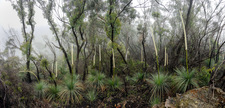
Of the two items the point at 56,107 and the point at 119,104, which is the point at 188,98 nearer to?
the point at 119,104

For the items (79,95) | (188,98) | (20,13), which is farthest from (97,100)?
(20,13)

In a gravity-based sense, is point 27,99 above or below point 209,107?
below

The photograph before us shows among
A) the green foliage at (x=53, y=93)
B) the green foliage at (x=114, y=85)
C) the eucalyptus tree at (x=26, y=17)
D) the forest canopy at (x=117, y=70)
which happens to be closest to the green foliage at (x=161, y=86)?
the forest canopy at (x=117, y=70)

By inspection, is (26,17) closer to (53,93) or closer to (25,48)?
(25,48)

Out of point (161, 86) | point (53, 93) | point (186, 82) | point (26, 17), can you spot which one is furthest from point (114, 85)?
point (26, 17)

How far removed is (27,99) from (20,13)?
6.51 metres

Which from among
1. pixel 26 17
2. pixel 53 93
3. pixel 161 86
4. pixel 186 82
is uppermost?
pixel 26 17

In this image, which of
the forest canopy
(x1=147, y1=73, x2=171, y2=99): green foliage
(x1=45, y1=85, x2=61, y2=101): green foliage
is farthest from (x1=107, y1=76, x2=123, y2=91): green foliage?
(x1=45, y1=85, x2=61, y2=101): green foliage

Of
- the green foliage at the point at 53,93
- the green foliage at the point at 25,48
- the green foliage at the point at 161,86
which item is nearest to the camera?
the green foliage at the point at 161,86

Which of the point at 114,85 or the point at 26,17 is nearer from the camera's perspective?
the point at 114,85

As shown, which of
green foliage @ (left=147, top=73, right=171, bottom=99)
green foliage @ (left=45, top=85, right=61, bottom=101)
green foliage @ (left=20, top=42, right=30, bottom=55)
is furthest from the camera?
green foliage @ (left=20, top=42, right=30, bottom=55)

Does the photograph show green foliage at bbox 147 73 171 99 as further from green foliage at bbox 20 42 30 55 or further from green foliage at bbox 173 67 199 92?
green foliage at bbox 20 42 30 55

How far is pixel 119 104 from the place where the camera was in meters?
5.04

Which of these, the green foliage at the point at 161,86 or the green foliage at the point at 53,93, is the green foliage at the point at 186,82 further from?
the green foliage at the point at 53,93
